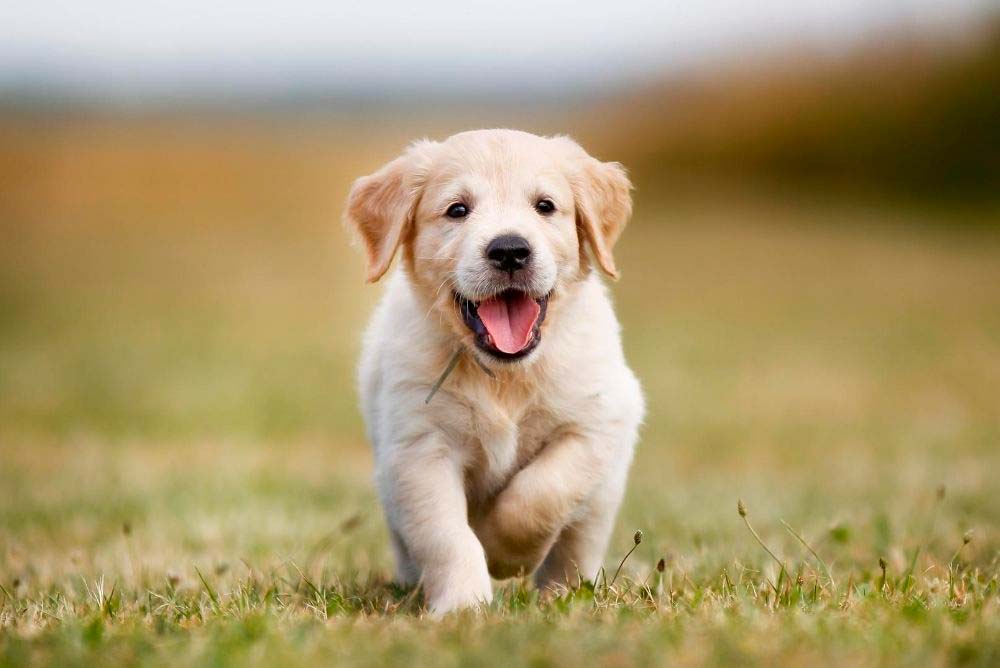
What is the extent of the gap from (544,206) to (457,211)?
26 cm

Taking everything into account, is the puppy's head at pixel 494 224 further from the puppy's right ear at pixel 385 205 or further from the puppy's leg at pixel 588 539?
the puppy's leg at pixel 588 539

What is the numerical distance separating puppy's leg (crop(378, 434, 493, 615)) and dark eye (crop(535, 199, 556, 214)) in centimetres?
75

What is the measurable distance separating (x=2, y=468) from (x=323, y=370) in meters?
4.63

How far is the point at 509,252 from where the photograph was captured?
329 centimetres

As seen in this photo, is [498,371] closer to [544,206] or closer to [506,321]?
[506,321]

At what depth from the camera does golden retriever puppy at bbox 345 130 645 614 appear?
10.8ft

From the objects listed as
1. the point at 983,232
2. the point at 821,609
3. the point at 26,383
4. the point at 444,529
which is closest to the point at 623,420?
the point at 444,529

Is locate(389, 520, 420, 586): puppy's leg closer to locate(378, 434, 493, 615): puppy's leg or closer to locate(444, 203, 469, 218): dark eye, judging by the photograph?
locate(378, 434, 493, 615): puppy's leg

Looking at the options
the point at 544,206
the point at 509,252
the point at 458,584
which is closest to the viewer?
the point at 458,584

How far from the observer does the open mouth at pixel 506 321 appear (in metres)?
3.35

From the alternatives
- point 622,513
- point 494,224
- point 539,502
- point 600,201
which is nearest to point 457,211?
point 494,224

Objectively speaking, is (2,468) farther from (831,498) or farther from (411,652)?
(411,652)

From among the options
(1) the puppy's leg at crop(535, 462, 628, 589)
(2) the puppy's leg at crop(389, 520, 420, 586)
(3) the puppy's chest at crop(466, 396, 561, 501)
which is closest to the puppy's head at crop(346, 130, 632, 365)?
(3) the puppy's chest at crop(466, 396, 561, 501)

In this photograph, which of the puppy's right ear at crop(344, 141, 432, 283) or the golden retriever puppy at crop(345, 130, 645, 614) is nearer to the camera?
the golden retriever puppy at crop(345, 130, 645, 614)
